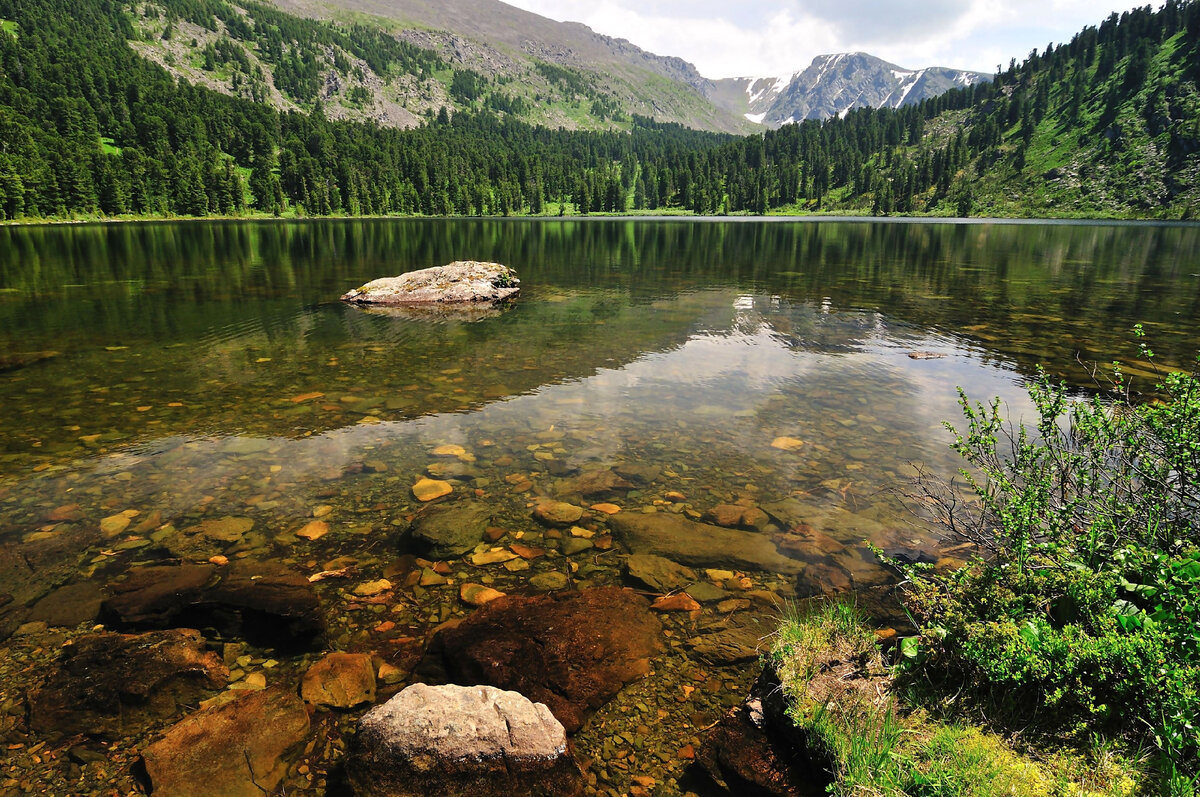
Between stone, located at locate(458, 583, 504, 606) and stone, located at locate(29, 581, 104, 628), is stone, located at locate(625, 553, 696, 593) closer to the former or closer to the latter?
stone, located at locate(458, 583, 504, 606)

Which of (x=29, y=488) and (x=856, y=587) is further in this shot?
(x=29, y=488)

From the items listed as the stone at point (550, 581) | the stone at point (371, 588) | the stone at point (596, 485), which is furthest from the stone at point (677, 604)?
the stone at point (371, 588)

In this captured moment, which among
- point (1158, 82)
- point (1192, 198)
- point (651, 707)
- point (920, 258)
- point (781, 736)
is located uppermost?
point (1158, 82)

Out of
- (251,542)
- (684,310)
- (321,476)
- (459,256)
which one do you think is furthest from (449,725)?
(459,256)

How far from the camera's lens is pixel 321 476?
1008 cm

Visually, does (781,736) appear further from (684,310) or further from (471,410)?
(684,310)

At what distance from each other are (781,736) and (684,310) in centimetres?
2373

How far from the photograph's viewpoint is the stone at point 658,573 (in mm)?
7422

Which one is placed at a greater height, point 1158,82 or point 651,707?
point 1158,82

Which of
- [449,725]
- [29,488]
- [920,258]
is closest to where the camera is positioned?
[449,725]

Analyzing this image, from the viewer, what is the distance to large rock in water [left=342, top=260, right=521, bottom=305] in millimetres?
29219

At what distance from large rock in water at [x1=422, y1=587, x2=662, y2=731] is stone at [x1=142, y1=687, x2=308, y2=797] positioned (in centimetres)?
Answer: 139

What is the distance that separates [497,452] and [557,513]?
8.85 feet

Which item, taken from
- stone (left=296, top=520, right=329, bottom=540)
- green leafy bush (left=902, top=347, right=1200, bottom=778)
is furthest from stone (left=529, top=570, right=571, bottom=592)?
green leafy bush (left=902, top=347, right=1200, bottom=778)
